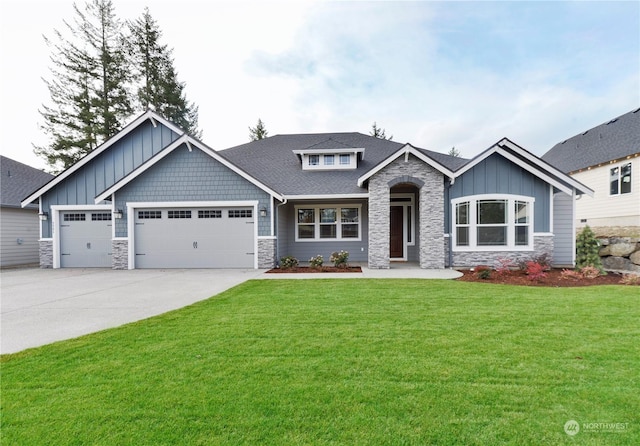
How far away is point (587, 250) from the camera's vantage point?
10.6 meters

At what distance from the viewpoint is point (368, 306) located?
226 inches

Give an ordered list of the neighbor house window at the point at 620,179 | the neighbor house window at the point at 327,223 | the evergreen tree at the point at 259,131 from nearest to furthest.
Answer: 1. the neighbor house window at the point at 327,223
2. the neighbor house window at the point at 620,179
3. the evergreen tree at the point at 259,131

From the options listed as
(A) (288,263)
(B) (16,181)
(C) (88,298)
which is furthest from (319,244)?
(B) (16,181)

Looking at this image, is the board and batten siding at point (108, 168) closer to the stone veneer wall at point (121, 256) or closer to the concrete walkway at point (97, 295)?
the stone veneer wall at point (121, 256)

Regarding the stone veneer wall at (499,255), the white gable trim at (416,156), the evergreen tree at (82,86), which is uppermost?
the evergreen tree at (82,86)

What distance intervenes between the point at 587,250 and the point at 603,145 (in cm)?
1079

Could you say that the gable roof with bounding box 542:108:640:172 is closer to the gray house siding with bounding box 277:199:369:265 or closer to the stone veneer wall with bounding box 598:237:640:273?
the stone veneer wall with bounding box 598:237:640:273

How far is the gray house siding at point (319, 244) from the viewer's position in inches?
535

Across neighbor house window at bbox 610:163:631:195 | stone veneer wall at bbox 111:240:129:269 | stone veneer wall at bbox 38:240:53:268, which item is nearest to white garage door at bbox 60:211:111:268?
stone veneer wall at bbox 38:240:53:268

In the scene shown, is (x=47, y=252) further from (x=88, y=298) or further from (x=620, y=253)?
(x=620, y=253)

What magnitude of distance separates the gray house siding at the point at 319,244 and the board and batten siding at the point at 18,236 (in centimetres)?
1280

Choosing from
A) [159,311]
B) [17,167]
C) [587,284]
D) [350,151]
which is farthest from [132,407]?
[17,167]

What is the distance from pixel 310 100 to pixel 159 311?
16910mm

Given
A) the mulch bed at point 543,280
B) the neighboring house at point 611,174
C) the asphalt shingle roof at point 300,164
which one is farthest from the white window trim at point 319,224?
the neighboring house at point 611,174
